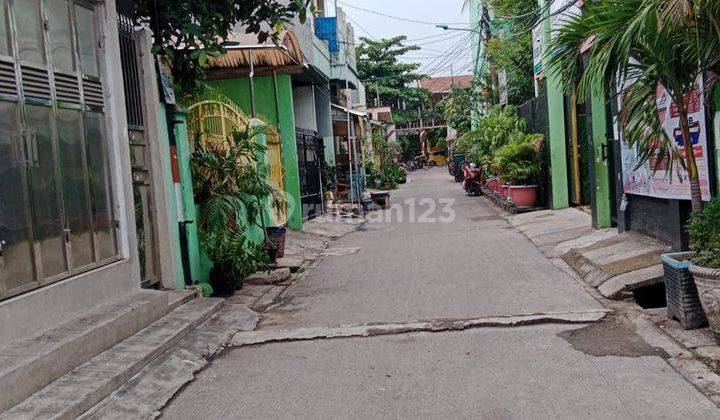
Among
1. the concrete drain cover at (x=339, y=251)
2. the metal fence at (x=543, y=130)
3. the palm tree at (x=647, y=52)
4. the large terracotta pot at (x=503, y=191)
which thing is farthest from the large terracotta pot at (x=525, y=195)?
the palm tree at (x=647, y=52)

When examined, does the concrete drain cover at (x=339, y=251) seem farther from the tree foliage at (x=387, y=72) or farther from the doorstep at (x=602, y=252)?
the tree foliage at (x=387, y=72)

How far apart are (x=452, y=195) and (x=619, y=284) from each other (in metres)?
17.8

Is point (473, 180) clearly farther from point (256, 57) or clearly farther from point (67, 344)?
point (67, 344)

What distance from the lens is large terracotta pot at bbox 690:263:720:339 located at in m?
4.84

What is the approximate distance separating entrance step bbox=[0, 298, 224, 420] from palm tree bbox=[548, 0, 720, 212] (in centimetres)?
412

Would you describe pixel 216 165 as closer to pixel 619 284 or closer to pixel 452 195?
pixel 619 284

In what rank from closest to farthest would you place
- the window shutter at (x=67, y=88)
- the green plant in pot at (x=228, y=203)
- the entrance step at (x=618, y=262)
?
the window shutter at (x=67, y=88)
the entrance step at (x=618, y=262)
the green plant in pot at (x=228, y=203)

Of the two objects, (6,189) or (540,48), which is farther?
(540,48)

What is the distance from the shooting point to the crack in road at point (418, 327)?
6129 mm

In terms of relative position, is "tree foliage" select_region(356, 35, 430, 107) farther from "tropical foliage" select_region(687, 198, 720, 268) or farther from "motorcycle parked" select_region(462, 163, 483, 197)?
"tropical foliage" select_region(687, 198, 720, 268)

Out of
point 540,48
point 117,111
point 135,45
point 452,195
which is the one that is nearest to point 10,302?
point 117,111

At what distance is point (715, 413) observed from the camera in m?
3.86

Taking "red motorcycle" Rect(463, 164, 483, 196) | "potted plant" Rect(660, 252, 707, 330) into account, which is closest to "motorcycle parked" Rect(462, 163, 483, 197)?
"red motorcycle" Rect(463, 164, 483, 196)

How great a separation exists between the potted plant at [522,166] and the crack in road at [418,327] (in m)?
9.57
